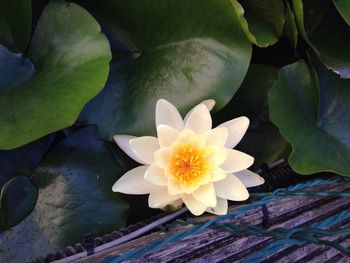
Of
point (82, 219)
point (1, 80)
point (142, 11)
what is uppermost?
point (142, 11)

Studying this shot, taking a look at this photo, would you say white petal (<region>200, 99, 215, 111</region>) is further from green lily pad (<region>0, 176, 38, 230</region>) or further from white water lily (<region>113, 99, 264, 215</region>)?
green lily pad (<region>0, 176, 38, 230</region>)

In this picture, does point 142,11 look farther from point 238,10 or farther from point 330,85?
point 330,85

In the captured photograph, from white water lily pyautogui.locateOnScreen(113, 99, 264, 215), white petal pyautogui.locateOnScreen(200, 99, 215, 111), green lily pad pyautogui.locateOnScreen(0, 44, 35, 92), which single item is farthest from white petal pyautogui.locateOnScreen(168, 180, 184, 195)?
green lily pad pyautogui.locateOnScreen(0, 44, 35, 92)

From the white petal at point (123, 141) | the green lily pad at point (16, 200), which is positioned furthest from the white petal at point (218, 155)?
the green lily pad at point (16, 200)

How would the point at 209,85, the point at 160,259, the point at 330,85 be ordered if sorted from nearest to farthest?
the point at 160,259
the point at 209,85
the point at 330,85

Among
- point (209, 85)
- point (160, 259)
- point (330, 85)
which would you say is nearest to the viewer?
point (160, 259)

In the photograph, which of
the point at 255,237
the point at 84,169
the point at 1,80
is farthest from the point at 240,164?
the point at 1,80

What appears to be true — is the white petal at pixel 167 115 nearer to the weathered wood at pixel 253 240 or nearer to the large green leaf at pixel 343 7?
the weathered wood at pixel 253 240
